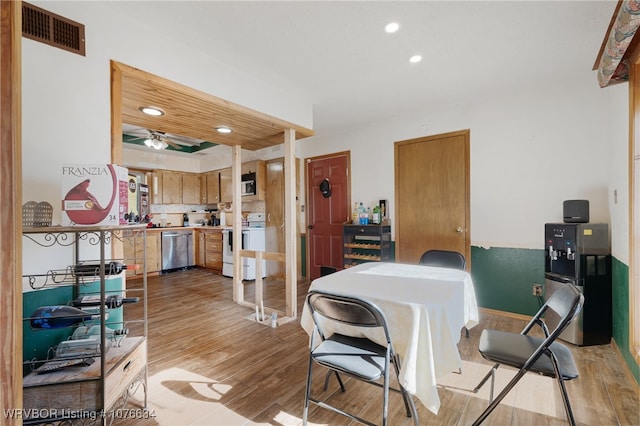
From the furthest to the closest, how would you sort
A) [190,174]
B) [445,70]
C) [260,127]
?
[190,174], [260,127], [445,70]

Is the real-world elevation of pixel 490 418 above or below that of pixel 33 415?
below

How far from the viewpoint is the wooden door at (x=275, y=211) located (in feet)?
16.5

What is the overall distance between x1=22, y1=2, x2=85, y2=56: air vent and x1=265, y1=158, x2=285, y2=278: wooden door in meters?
3.43

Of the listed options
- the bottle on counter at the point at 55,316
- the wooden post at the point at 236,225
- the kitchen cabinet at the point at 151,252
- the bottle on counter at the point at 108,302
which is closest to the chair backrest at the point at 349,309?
the bottle on counter at the point at 108,302

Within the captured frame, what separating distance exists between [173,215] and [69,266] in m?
5.21

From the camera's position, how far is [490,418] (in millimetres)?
1643

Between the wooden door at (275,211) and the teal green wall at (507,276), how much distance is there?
10.1ft

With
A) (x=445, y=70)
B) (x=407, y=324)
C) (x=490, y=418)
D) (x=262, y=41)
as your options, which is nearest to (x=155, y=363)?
(x=407, y=324)

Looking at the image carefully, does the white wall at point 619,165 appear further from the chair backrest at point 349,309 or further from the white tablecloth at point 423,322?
the chair backrest at point 349,309

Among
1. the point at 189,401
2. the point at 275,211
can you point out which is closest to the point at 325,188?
the point at 275,211

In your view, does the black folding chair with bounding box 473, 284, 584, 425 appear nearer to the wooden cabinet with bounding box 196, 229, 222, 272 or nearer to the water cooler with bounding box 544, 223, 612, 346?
the water cooler with bounding box 544, 223, 612, 346

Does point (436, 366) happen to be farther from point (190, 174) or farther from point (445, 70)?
point (190, 174)

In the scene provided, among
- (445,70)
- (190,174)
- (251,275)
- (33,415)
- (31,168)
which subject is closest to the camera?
(33,415)

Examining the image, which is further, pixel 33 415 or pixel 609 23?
pixel 609 23
